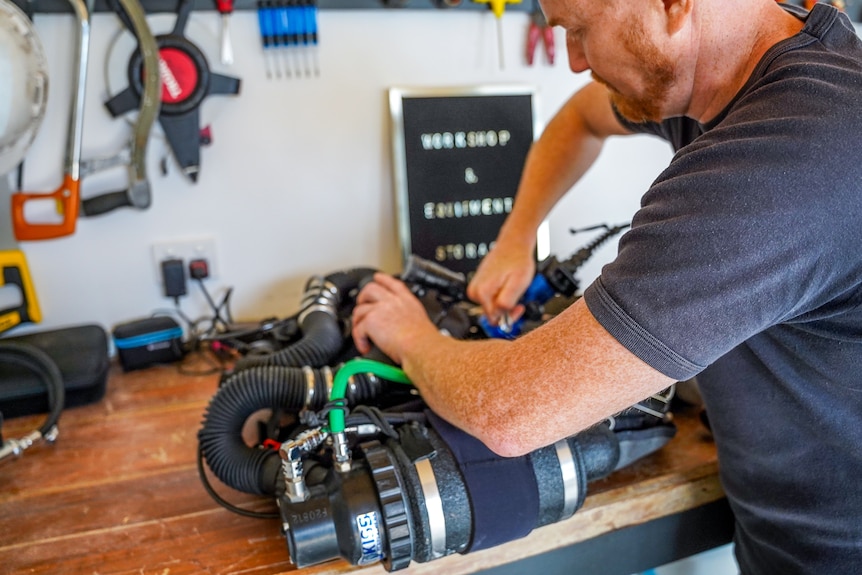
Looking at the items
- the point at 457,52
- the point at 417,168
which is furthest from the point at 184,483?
the point at 457,52

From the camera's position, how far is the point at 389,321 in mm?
903

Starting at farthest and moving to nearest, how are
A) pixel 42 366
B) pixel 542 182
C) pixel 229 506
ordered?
pixel 542 182
pixel 42 366
pixel 229 506

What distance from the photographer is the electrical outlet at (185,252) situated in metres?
1.25

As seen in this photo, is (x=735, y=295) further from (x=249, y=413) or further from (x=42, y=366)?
(x=42, y=366)

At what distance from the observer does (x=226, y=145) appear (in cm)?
125

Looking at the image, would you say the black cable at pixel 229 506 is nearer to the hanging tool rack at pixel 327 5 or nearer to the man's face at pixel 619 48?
the man's face at pixel 619 48

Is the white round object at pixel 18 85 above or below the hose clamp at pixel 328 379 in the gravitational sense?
above

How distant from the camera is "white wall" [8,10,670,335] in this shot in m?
1.18

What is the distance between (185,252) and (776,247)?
3.46 feet

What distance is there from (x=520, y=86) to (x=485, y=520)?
100 cm

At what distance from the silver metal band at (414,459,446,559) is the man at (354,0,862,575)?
0.06m

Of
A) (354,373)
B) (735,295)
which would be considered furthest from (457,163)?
(735,295)

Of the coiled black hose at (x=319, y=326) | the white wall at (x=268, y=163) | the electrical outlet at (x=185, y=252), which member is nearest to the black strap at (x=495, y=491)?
the coiled black hose at (x=319, y=326)

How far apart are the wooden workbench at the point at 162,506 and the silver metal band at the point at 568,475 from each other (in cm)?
6
